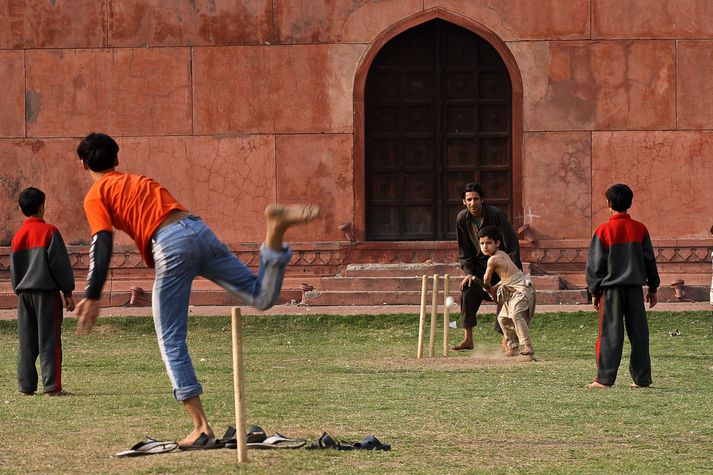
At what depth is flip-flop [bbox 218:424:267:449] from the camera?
7.78 metres

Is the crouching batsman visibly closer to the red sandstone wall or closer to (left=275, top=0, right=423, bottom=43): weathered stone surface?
the red sandstone wall

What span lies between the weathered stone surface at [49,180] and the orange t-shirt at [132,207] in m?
12.6

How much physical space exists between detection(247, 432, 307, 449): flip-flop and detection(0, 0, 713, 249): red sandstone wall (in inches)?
489

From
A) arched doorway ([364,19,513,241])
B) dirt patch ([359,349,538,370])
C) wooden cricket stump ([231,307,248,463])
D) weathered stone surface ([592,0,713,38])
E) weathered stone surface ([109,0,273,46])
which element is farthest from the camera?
arched doorway ([364,19,513,241])

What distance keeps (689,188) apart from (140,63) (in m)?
7.60

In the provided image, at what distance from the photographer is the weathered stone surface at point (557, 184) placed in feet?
65.3

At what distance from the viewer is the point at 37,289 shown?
11.2 m

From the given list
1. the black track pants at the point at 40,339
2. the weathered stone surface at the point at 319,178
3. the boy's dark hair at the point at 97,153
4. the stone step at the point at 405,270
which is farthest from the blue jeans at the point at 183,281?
the weathered stone surface at the point at 319,178

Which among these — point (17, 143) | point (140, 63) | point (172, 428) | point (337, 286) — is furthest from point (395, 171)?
point (172, 428)

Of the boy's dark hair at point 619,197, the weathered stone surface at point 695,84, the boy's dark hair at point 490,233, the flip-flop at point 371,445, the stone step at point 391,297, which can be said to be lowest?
the stone step at point 391,297

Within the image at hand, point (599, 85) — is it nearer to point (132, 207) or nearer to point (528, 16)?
point (528, 16)

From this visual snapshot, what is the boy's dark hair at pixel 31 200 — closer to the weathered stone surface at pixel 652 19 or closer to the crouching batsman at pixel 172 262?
the crouching batsman at pixel 172 262

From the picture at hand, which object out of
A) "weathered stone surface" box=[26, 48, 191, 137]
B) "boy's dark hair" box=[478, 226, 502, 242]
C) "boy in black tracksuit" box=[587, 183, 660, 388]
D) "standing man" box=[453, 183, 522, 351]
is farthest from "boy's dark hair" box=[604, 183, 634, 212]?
"weathered stone surface" box=[26, 48, 191, 137]

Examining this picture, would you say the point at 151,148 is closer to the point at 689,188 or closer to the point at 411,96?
the point at 411,96
